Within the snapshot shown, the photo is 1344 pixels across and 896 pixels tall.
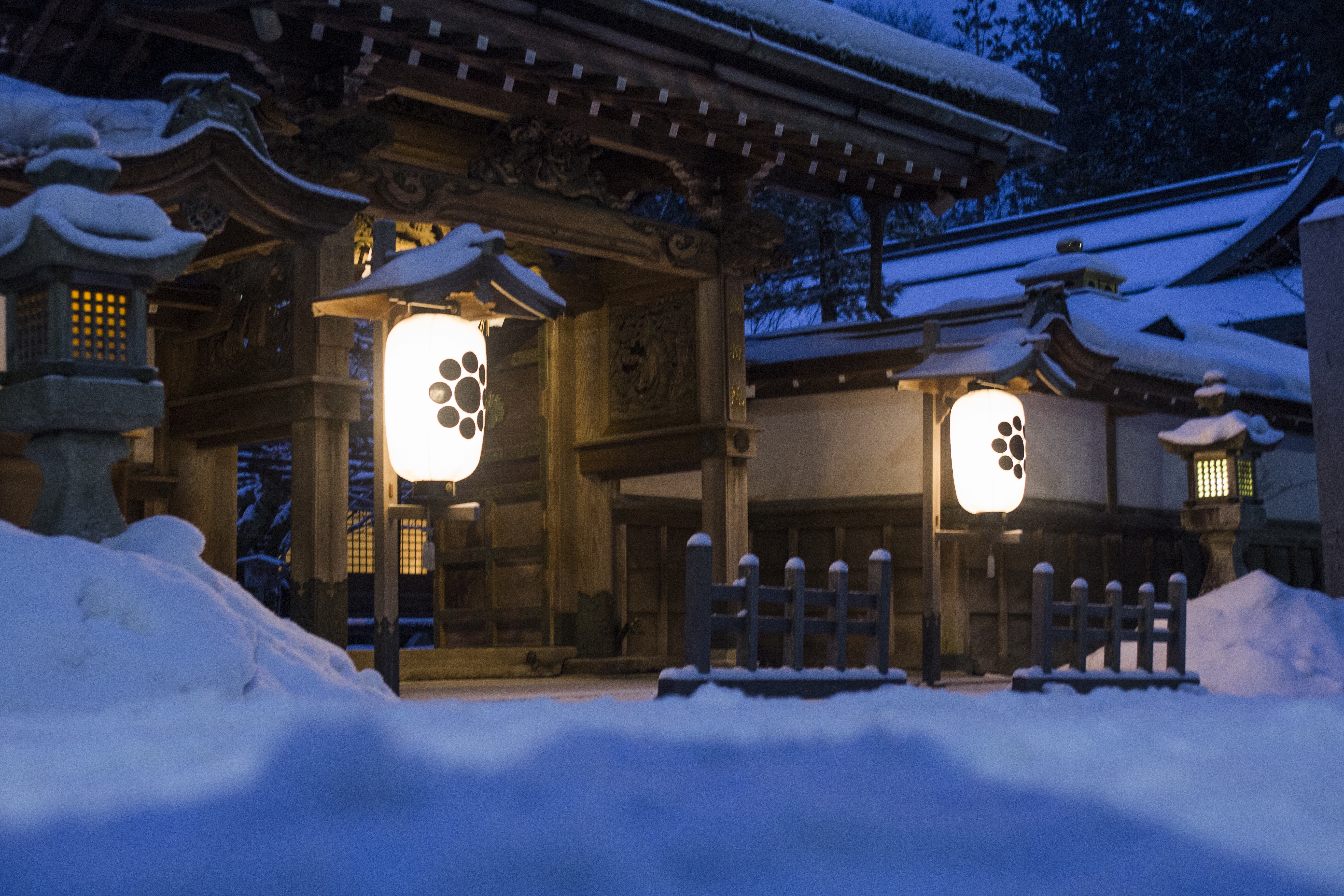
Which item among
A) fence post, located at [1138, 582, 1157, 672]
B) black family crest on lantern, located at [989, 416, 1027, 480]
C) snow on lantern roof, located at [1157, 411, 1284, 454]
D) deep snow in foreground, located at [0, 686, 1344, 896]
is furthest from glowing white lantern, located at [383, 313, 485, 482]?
snow on lantern roof, located at [1157, 411, 1284, 454]

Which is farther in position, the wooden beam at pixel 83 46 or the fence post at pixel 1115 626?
the fence post at pixel 1115 626

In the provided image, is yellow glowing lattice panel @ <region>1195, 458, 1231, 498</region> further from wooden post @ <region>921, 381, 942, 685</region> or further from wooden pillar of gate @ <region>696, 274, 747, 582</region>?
wooden pillar of gate @ <region>696, 274, 747, 582</region>

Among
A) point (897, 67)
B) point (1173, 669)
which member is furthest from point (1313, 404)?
point (897, 67)

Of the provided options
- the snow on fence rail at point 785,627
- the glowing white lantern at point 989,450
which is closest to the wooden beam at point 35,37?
the snow on fence rail at point 785,627

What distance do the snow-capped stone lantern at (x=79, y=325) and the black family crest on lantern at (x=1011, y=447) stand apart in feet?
19.3

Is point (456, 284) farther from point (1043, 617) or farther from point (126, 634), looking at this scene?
point (1043, 617)

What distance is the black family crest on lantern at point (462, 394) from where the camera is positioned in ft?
23.6

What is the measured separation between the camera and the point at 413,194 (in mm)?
8812

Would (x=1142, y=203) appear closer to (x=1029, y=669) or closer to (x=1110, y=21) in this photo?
(x=1110, y=21)

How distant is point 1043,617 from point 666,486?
4.53 metres

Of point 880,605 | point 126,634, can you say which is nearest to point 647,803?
point 126,634

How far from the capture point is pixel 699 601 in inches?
255

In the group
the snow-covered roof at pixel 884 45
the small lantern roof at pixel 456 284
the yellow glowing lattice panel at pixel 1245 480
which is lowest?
the yellow glowing lattice panel at pixel 1245 480

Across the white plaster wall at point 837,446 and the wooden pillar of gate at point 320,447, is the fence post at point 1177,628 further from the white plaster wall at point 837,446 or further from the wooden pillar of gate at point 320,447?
the wooden pillar of gate at point 320,447
